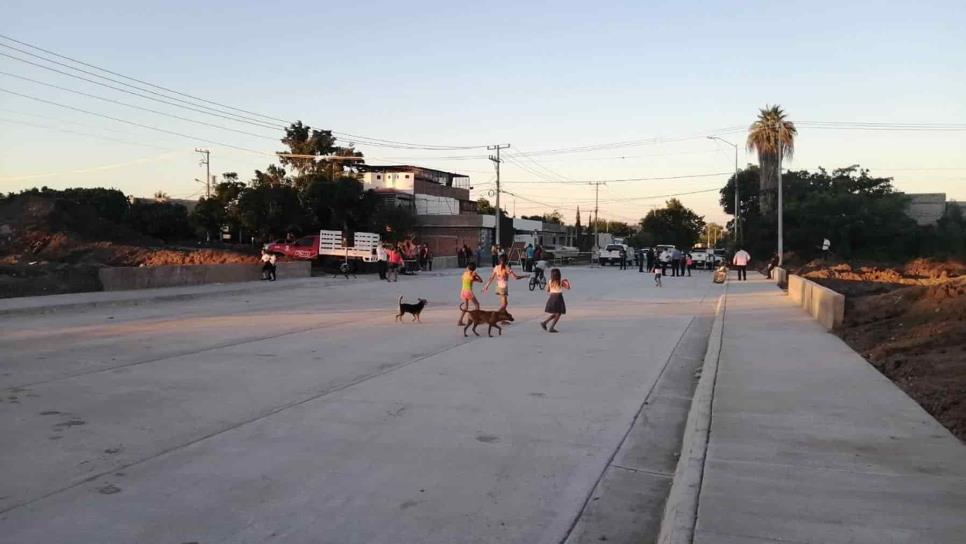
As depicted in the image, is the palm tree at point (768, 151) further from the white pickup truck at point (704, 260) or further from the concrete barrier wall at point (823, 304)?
Result: the concrete barrier wall at point (823, 304)

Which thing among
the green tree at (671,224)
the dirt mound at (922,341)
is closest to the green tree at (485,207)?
the green tree at (671,224)

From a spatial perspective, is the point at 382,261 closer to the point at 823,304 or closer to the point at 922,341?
the point at 823,304

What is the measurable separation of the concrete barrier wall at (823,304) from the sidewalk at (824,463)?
5.16 meters

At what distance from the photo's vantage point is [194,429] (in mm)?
7281

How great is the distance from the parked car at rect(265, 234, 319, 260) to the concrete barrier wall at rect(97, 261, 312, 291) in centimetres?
605

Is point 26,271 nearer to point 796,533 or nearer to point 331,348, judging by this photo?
point 331,348

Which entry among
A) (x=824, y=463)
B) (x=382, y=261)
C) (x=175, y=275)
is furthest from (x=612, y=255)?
(x=824, y=463)

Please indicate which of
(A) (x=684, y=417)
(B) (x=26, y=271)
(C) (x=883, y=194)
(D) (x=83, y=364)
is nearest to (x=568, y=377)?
(A) (x=684, y=417)

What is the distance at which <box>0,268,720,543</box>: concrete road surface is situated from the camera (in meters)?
5.02

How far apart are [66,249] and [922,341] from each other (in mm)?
31075

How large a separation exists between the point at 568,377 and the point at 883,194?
196 ft

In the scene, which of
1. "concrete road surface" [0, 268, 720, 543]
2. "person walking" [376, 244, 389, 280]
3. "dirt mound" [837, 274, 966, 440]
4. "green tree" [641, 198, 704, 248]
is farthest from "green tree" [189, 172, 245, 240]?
"green tree" [641, 198, 704, 248]

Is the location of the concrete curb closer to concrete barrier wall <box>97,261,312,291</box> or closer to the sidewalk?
the sidewalk

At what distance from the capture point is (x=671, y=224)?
11006 cm
